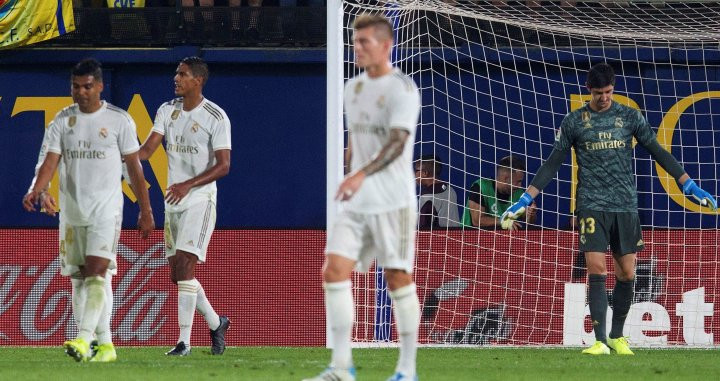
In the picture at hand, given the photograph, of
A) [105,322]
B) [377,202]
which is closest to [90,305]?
[105,322]

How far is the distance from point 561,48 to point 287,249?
136 inches

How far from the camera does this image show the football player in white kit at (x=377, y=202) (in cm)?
681

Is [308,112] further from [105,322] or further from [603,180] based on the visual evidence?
[105,322]

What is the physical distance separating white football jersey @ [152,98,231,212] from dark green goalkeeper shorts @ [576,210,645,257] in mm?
2614

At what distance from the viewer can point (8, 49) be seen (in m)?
14.4

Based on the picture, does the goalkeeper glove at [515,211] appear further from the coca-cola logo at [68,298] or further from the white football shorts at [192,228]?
the coca-cola logo at [68,298]

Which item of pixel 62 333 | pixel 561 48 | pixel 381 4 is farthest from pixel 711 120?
pixel 62 333

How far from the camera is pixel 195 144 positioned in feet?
32.2

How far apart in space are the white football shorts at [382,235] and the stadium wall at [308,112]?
6.71 metres

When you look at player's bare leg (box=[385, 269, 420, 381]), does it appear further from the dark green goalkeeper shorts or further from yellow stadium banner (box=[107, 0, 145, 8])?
yellow stadium banner (box=[107, 0, 145, 8])

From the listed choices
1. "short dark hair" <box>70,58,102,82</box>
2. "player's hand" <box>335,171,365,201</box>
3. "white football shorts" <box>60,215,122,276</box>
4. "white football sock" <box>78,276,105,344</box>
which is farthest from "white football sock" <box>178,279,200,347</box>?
"player's hand" <box>335,171,365,201</box>

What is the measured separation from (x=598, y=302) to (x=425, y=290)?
234 cm

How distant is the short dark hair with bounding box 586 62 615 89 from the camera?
10008 millimetres

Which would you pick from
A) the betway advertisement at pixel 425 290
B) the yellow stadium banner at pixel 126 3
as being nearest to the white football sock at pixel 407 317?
the betway advertisement at pixel 425 290
